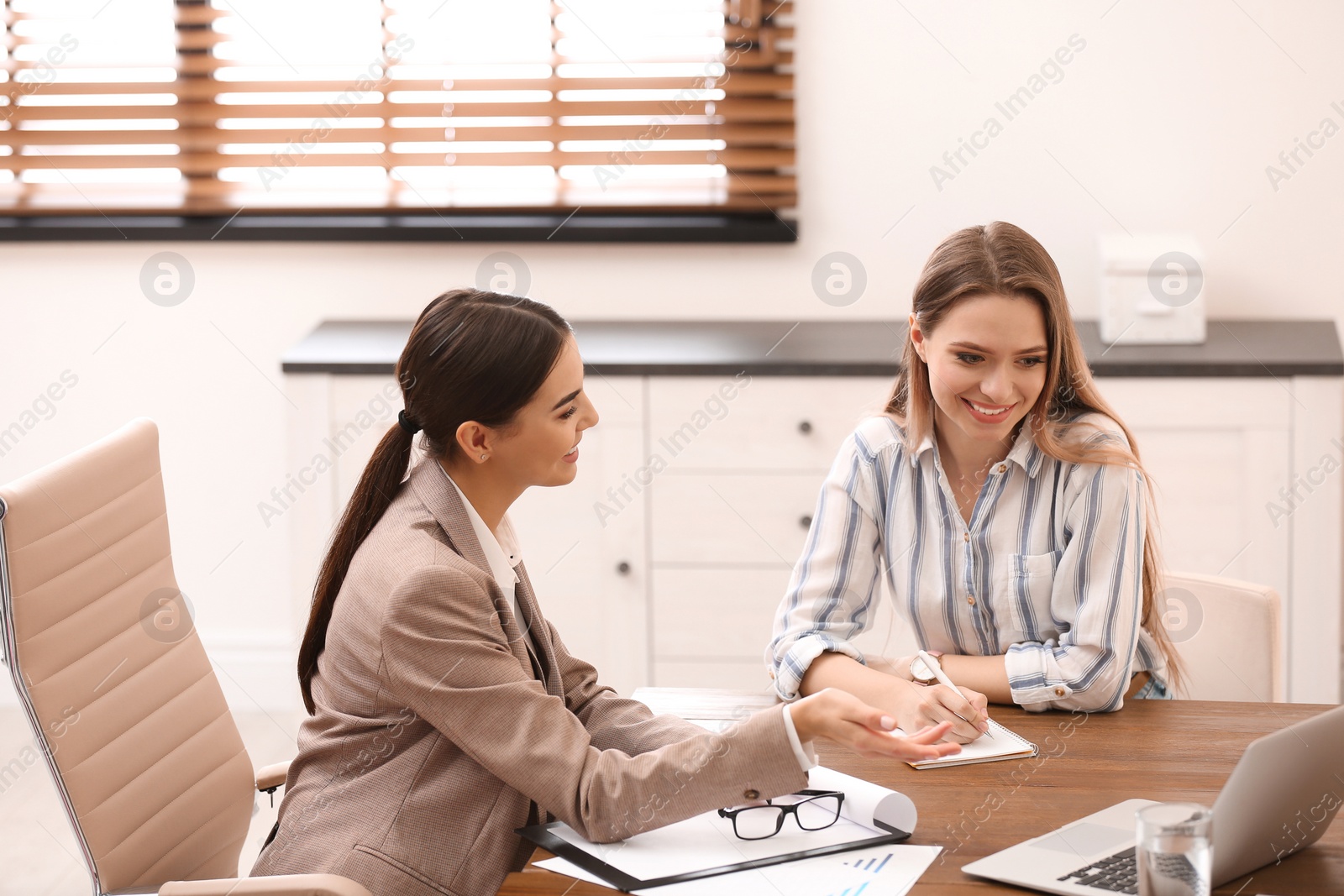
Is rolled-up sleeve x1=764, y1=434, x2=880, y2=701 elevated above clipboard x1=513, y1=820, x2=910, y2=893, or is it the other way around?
rolled-up sleeve x1=764, y1=434, x2=880, y2=701

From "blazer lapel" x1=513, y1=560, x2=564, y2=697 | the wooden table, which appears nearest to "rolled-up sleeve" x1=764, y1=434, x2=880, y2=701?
the wooden table

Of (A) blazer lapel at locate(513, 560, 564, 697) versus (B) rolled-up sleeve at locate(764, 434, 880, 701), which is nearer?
(A) blazer lapel at locate(513, 560, 564, 697)

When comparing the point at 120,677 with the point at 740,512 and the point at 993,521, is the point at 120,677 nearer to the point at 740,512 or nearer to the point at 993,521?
the point at 993,521

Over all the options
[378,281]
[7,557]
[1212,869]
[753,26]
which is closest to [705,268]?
[753,26]

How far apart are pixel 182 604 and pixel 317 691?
0.37m

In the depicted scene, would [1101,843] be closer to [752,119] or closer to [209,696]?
[209,696]

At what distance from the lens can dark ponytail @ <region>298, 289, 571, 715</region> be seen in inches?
57.2

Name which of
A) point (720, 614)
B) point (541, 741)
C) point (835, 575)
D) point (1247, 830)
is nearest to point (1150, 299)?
point (720, 614)

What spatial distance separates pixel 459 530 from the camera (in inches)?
56.6

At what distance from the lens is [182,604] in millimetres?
1739

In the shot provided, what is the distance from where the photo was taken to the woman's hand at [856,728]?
4.13 feet

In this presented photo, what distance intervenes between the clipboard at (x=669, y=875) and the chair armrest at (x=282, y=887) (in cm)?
18

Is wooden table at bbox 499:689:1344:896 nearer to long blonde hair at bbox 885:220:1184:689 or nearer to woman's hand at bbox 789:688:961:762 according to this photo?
woman's hand at bbox 789:688:961:762

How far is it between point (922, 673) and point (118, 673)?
0.98 m
